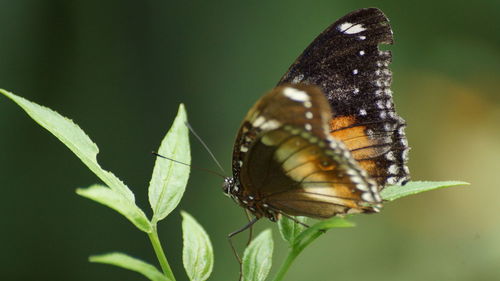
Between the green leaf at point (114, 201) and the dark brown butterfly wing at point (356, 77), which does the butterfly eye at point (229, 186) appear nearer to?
the dark brown butterfly wing at point (356, 77)

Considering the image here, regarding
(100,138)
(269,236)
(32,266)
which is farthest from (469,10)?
(269,236)

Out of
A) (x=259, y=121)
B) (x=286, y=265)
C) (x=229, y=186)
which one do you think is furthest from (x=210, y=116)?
(x=286, y=265)

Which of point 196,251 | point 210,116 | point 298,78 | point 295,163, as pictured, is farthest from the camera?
point 210,116

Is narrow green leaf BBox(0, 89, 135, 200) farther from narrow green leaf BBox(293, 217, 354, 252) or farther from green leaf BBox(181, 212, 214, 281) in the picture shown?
narrow green leaf BBox(293, 217, 354, 252)

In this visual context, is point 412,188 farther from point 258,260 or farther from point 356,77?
point 356,77

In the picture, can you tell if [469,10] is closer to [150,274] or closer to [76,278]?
[76,278]

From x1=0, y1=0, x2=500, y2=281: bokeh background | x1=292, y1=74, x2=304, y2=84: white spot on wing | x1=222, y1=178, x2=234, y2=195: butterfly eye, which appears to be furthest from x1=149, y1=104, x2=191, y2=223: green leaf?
x1=0, y1=0, x2=500, y2=281: bokeh background
